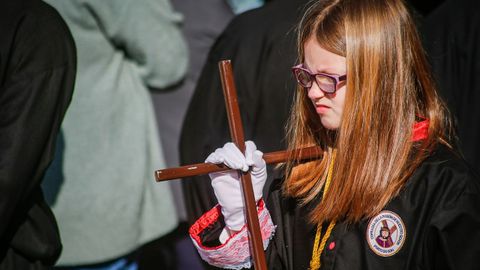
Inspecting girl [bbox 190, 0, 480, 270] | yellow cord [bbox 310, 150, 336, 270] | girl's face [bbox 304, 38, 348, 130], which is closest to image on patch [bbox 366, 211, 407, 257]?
girl [bbox 190, 0, 480, 270]

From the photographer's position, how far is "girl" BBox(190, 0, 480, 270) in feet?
5.82

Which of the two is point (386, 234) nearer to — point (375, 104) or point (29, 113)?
point (375, 104)

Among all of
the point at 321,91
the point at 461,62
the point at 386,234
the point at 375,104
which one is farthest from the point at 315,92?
the point at 461,62

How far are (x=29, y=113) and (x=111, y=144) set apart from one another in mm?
711

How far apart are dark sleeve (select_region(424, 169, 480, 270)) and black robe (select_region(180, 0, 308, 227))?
4.37 ft

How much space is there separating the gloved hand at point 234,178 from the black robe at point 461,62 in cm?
130

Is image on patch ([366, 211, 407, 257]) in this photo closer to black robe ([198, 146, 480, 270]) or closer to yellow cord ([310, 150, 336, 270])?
black robe ([198, 146, 480, 270])

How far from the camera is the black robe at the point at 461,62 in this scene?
9.66 ft

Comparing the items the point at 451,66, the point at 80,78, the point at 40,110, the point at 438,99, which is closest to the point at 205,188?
the point at 80,78

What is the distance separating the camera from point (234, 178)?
6.46 feet

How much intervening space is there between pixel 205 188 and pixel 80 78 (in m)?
0.76

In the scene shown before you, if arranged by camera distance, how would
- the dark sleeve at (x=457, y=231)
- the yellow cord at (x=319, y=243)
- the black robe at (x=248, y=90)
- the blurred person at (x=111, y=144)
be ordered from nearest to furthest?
the dark sleeve at (x=457, y=231) < the yellow cord at (x=319, y=243) < the blurred person at (x=111, y=144) < the black robe at (x=248, y=90)

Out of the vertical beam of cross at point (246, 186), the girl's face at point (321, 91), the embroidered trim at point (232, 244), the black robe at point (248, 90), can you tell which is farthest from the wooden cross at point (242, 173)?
the black robe at point (248, 90)

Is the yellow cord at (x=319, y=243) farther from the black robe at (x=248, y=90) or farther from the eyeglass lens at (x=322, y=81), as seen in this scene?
the black robe at (x=248, y=90)
